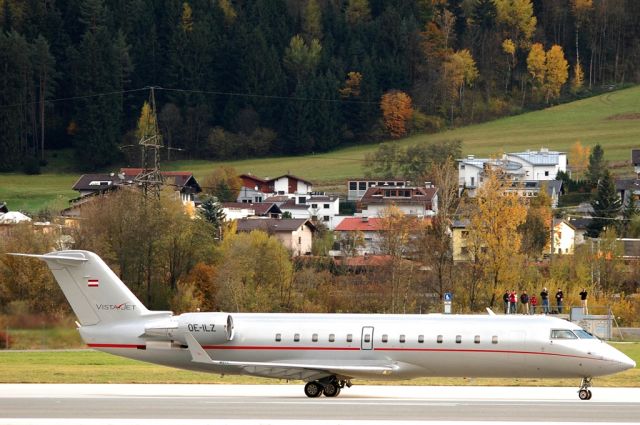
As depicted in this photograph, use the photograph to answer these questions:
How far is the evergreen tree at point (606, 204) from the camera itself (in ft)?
426

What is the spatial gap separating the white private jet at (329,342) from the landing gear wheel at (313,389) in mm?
27

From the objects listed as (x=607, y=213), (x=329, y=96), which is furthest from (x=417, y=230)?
(x=329, y=96)

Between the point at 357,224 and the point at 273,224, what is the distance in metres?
12.5

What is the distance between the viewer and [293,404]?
1310 inches

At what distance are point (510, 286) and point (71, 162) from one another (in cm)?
10567

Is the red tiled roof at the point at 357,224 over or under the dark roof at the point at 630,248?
over

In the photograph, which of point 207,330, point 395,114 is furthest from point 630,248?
point 395,114

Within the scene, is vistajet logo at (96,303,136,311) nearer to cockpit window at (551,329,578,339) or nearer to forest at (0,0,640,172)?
cockpit window at (551,329,578,339)

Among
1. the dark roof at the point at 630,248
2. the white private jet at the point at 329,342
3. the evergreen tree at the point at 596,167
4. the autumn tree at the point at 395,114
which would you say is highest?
the autumn tree at the point at 395,114

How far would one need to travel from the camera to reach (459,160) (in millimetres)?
158250

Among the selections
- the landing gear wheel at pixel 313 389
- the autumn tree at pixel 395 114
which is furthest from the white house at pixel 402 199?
the landing gear wheel at pixel 313 389

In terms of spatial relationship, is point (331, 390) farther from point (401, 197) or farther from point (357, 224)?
point (401, 197)

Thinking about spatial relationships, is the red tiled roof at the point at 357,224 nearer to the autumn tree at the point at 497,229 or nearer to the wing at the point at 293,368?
the autumn tree at the point at 497,229

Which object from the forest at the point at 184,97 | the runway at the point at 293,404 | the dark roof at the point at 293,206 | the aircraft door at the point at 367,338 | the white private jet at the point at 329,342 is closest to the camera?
the runway at the point at 293,404
